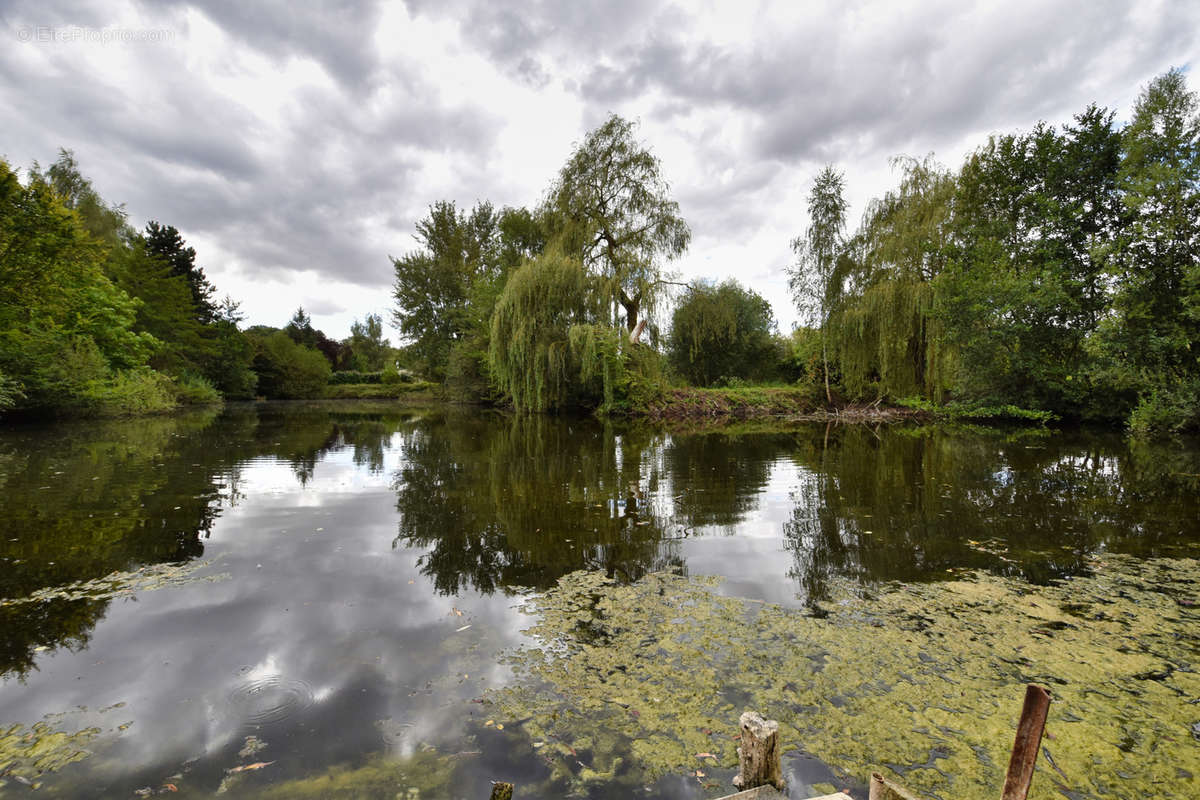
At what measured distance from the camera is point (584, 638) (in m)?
3.45

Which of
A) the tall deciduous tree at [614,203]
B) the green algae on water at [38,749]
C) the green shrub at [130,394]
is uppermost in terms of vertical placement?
the tall deciduous tree at [614,203]

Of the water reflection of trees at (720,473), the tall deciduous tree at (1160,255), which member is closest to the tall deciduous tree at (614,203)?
the water reflection of trees at (720,473)

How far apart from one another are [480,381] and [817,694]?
105 ft

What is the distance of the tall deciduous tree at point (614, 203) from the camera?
22.7 metres

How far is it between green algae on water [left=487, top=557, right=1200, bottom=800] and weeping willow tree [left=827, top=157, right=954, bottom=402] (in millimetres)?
17730

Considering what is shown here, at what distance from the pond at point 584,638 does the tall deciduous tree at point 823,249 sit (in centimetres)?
1595

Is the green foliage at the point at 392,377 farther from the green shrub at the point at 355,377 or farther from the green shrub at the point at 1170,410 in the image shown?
the green shrub at the point at 1170,410

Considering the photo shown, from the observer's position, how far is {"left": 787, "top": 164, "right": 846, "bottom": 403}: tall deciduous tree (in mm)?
22875

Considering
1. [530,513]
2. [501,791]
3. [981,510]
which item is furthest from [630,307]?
[501,791]

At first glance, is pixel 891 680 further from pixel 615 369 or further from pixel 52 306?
pixel 52 306

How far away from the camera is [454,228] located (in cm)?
4131

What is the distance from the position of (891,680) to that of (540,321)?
19.3 metres

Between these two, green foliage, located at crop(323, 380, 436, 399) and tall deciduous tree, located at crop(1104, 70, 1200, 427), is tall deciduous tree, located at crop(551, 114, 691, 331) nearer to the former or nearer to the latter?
tall deciduous tree, located at crop(1104, 70, 1200, 427)

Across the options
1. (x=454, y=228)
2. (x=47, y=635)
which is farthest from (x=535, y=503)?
(x=454, y=228)
